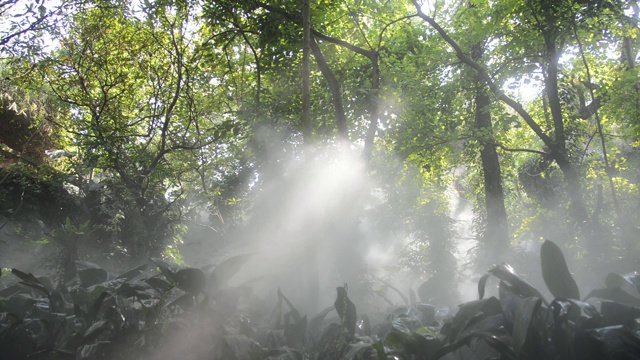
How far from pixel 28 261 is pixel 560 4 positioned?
1078cm

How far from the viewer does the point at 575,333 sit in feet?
7.46

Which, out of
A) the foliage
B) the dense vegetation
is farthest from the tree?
the foliage

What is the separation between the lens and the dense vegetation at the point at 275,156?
9.72 ft

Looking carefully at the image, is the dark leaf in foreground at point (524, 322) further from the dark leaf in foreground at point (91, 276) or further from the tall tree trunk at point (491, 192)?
the tall tree trunk at point (491, 192)

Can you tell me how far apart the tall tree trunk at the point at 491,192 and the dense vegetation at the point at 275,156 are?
0.15ft

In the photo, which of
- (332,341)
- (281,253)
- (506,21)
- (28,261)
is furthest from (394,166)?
(332,341)

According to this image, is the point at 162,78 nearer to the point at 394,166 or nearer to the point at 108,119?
the point at 108,119

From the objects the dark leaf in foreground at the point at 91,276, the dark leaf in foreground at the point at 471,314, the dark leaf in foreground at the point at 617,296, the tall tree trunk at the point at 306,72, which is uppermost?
the tall tree trunk at the point at 306,72

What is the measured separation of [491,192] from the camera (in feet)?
36.5

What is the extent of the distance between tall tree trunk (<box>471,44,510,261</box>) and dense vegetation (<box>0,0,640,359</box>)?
1.8 inches

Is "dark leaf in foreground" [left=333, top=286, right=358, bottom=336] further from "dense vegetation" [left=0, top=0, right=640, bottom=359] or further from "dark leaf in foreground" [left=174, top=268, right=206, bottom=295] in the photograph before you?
"dark leaf in foreground" [left=174, top=268, right=206, bottom=295]

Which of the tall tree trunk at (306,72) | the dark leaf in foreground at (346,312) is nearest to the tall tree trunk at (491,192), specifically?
the tall tree trunk at (306,72)

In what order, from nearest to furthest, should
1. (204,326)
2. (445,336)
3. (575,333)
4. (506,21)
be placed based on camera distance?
(575,333), (445,336), (204,326), (506,21)

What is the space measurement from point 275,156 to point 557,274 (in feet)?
23.0
